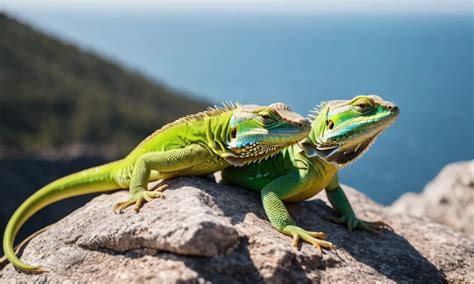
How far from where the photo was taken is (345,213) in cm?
718

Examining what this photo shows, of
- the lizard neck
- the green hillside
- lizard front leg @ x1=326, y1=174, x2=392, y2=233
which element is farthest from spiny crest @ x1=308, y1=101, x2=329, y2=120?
the green hillside

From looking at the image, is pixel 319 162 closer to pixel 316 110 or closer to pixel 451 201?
pixel 316 110

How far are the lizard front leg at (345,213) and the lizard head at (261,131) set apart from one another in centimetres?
168

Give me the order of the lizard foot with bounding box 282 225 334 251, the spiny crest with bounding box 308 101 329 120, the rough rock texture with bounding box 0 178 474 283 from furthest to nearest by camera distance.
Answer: the spiny crest with bounding box 308 101 329 120, the lizard foot with bounding box 282 225 334 251, the rough rock texture with bounding box 0 178 474 283

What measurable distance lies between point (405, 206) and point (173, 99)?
175 ft

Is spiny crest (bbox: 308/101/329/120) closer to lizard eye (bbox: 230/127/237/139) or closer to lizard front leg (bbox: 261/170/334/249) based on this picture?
lizard front leg (bbox: 261/170/334/249)

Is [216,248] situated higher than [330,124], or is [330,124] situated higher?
[330,124]

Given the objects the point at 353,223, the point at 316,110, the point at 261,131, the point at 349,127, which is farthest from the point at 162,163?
the point at 353,223

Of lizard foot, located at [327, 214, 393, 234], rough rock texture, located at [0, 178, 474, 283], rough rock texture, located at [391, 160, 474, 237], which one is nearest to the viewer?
rough rock texture, located at [0, 178, 474, 283]

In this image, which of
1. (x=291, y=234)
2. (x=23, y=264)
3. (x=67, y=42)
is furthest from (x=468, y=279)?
(x=67, y=42)

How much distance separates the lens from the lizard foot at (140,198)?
19.4 feet

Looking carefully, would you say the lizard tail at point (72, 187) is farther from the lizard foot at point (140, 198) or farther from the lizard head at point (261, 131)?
the lizard head at point (261, 131)

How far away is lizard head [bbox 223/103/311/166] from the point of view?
5.71m

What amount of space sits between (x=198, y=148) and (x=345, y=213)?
2305mm
